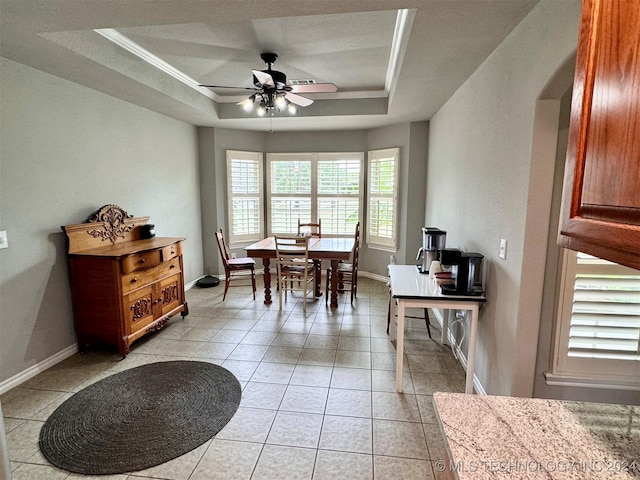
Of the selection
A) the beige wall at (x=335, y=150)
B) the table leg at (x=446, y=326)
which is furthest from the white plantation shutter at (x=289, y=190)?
the table leg at (x=446, y=326)

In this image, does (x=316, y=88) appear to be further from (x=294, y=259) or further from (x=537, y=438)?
(x=537, y=438)

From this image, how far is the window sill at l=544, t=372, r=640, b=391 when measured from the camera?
1961 millimetres

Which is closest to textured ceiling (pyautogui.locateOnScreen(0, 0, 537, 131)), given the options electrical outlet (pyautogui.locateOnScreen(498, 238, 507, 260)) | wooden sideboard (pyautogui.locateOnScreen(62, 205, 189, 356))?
electrical outlet (pyautogui.locateOnScreen(498, 238, 507, 260))

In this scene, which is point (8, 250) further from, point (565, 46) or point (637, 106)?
point (565, 46)

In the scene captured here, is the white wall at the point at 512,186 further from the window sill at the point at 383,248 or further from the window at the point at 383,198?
the window sill at the point at 383,248

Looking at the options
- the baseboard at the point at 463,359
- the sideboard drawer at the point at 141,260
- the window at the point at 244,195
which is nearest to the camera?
the baseboard at the point at 463,359

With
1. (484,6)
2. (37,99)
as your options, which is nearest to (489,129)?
(484,6)

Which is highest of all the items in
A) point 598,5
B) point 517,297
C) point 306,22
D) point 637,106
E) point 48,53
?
point 306,22

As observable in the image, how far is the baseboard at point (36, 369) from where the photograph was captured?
8.56ft

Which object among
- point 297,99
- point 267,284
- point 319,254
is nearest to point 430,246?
point 319,254

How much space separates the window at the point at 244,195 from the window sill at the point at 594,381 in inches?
191

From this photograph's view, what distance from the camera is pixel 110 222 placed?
3510mm

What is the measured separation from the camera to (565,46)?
1552 millimetres

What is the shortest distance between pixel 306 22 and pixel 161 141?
9.22 feet
